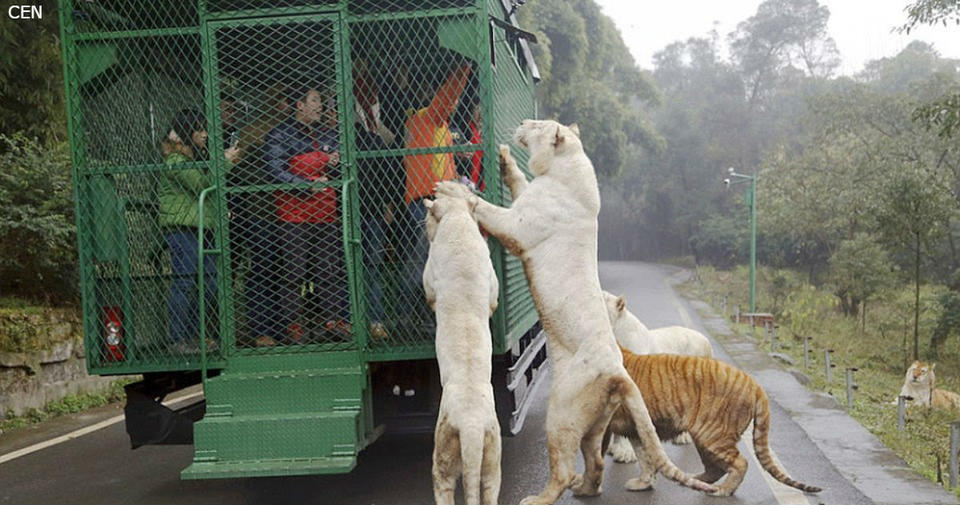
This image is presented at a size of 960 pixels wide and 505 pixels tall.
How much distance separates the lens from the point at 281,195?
19.0 feet

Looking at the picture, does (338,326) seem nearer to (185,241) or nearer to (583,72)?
(185,241)

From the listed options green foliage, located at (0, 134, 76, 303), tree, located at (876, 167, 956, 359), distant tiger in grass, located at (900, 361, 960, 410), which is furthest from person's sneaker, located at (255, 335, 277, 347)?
tree, located at (876, 167, 956, 359)

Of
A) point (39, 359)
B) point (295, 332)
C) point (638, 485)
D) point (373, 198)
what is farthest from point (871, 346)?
point (295, 332)

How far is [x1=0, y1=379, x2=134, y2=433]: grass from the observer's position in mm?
8867

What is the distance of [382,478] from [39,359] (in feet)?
16.5

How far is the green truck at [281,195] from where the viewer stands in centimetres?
550

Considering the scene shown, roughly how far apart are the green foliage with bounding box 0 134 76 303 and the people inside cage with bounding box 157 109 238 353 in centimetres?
462

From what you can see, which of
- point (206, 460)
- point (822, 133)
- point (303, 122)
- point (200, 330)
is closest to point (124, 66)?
point (303, 122)

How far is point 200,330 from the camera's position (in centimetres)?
550

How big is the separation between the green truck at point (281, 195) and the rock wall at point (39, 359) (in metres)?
3.86

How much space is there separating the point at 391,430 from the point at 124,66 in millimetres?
2848

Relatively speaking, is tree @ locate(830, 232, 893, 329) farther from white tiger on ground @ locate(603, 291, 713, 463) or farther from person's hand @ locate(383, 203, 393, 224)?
person's hand @ locate(383, 203, 393, 224)

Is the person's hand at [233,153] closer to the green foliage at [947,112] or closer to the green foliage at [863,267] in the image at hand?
the green foliage at [947,112]

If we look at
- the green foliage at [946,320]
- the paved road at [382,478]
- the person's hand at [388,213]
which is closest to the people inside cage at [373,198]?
the person's hand at [388,213]
